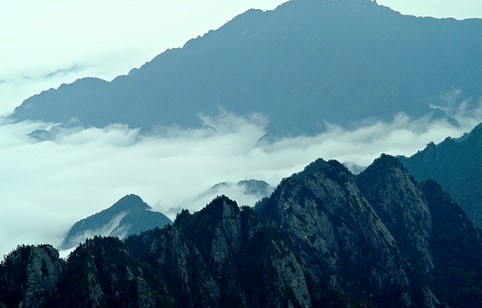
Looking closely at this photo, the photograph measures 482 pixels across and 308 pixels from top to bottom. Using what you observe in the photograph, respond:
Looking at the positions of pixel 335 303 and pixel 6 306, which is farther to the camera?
pixel 335 303

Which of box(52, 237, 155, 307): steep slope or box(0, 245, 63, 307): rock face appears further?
box(0, 245, 63, 307): rock face

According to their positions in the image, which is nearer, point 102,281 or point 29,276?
point 29,276

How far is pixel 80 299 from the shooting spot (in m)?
Answer: 169

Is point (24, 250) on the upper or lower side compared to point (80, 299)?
upper

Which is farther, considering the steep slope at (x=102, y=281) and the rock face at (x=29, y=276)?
the rock face at (x=29, y=276)

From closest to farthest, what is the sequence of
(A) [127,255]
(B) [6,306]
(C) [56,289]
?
(B) [6,306], (C) [56,289], (A) [127,255]

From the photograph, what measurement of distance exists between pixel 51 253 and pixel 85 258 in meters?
12.6

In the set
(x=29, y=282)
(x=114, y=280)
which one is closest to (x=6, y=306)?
(x=29, y=282)

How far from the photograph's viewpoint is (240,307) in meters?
194

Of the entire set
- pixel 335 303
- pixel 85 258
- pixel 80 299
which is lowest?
pixel 335 303

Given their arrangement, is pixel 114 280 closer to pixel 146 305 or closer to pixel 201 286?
pixel 146 305

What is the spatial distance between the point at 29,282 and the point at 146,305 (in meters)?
37.8

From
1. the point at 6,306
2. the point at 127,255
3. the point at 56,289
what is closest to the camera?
the point at 6,306

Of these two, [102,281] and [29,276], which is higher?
[29,276]
